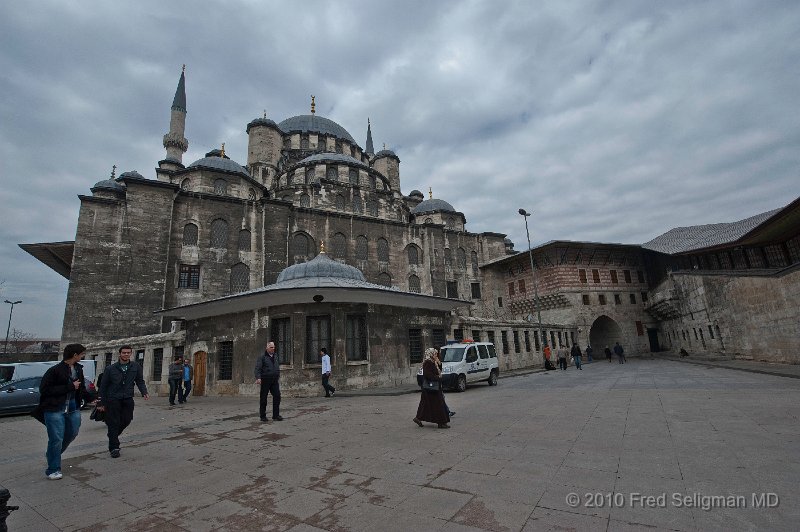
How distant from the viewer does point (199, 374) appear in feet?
48.8

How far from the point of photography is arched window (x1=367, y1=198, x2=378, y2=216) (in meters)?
33.1

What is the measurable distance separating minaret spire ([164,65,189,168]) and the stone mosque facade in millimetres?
193

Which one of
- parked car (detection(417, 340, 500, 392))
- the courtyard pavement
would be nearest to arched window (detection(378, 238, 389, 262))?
parked car (detection(417, 340, 500, 392))

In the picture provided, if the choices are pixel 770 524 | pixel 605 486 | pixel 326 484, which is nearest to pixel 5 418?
pixel 326 484

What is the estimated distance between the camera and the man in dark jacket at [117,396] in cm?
574

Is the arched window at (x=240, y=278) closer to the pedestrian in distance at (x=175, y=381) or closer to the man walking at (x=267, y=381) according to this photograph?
the pedestrian in distance at (x=175, y=381)

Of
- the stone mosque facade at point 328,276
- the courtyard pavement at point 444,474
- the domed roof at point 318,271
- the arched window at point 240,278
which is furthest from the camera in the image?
the arched window at point 240,278

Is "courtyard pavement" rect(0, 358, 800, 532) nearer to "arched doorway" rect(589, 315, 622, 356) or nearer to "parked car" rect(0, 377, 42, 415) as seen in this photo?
"parked car" rect(0, 377, 42, 415)

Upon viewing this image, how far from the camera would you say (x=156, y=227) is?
2275cm

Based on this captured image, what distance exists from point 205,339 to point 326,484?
13089mm

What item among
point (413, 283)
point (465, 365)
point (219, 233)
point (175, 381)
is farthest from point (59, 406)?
point (413, 283)

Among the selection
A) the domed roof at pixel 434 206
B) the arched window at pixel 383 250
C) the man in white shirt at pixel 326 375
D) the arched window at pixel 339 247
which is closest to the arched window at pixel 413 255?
the arched window at pixel 383 250

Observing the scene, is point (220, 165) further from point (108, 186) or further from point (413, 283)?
point (413, 283)

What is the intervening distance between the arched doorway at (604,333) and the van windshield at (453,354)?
2608cm
